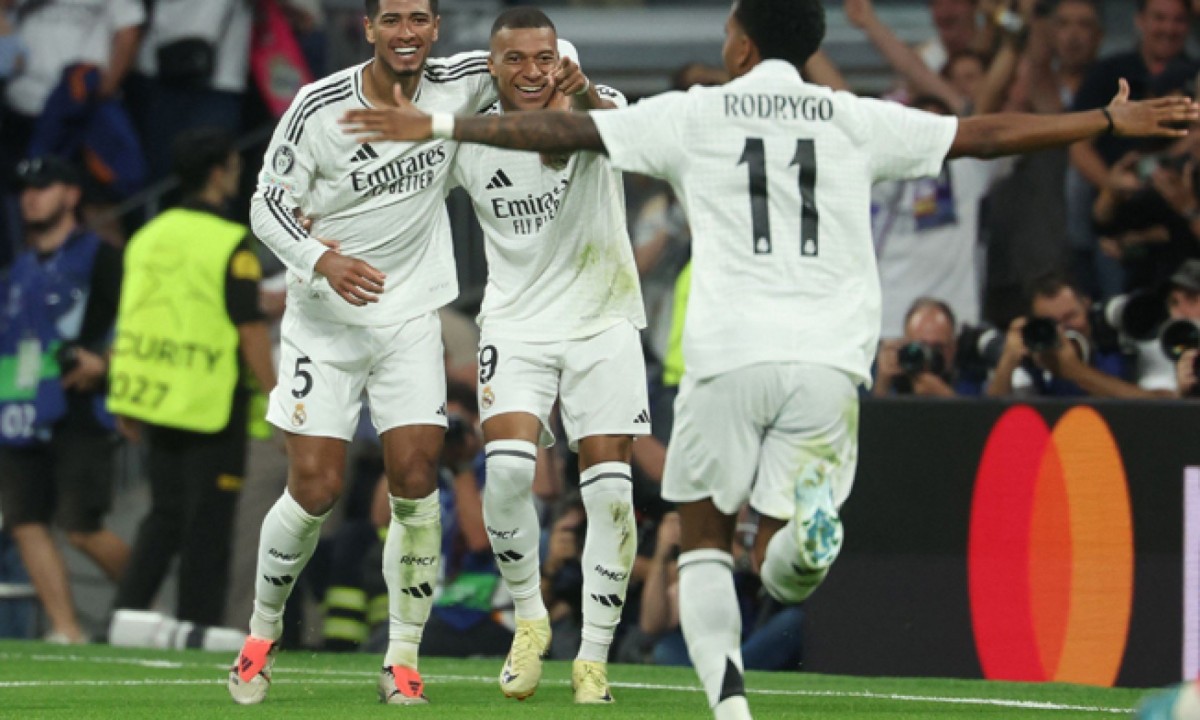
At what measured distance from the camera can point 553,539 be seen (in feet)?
38.9

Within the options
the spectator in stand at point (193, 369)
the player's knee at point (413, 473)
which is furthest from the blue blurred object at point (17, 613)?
the player's knee at point (413, 473)

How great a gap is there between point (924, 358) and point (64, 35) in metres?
6.69

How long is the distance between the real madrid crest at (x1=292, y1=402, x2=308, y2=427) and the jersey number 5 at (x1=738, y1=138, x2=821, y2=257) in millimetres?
2708

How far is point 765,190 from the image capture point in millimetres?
6457

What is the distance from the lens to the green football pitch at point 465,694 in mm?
8117

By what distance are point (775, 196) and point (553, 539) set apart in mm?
5618

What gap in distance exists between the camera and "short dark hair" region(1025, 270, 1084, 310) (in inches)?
454

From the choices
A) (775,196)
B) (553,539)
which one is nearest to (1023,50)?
(553,539)

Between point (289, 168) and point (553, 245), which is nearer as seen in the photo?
point (289, 168)

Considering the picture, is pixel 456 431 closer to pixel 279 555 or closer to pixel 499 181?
pixel 279 555

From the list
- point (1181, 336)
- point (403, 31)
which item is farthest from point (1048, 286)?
point (403, 31)

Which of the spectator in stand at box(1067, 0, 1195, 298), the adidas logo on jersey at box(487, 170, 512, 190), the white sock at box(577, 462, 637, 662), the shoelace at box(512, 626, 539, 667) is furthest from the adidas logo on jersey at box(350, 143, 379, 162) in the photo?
the spectator in stand at box(1067, 0, 1195, 298)

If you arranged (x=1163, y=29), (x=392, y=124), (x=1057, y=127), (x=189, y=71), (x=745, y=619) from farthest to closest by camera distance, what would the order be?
(x=189, y=71) → (x=1163, y=29) → (x=745, y=619) → (x=1057, y=127) → (x=392, y=124)

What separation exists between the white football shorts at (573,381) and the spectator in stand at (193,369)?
3831mm
